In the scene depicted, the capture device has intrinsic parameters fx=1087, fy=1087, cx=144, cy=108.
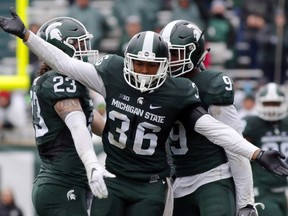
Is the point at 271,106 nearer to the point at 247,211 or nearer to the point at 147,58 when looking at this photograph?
the point at 247,211

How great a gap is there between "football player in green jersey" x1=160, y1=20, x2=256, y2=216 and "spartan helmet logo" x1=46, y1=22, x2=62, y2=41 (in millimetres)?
619

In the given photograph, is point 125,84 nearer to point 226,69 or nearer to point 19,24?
point 19,24

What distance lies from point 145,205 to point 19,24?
48.2 inches

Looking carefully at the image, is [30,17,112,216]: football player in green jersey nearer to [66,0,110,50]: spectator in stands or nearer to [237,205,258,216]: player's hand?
[237,205,258,216]: player's hand

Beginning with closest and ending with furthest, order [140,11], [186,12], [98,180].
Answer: [98,180], [186,12], [140,11]

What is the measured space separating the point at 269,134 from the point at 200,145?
2.57 m

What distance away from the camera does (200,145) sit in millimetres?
6398

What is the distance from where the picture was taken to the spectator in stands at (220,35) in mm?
13609

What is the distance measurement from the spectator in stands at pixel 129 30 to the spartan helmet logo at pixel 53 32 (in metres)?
6.60

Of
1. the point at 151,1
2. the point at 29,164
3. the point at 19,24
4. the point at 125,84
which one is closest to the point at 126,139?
the point at 125,84

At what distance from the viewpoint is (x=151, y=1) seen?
44.9ft

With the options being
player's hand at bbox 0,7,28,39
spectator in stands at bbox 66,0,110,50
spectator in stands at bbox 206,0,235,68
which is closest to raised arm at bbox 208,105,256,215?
player's hand at bbox 0,7,28,39

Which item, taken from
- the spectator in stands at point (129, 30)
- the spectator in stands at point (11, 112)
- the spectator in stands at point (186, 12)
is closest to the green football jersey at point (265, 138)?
the spectator in stands at point (11, 112)

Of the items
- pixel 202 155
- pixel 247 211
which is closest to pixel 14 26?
pixel 202 155
